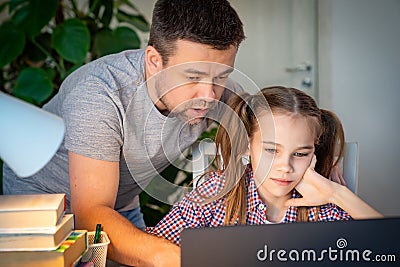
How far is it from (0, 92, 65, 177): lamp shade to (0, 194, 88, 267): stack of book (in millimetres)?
164

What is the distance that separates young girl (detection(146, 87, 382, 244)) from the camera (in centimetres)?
129

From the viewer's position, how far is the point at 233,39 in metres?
1.26

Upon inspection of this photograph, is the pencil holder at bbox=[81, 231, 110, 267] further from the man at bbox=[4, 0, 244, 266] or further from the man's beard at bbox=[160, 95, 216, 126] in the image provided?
the man's beard at bbox=[160, 95, 216, 126]

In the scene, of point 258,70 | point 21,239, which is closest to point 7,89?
point 258,70

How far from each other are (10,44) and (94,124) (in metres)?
0.90

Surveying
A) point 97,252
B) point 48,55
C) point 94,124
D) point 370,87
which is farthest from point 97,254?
point 370,87

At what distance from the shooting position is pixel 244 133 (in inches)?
51.9

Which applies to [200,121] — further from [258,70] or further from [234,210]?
[258,70]

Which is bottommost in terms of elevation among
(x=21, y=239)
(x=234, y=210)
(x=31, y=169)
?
(x=234, y=210)

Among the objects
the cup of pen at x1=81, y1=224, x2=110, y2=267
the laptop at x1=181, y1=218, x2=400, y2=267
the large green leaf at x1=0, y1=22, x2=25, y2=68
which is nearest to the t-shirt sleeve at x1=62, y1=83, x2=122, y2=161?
the cup of pen at x1=81, y1=224, x2=110, y2=267

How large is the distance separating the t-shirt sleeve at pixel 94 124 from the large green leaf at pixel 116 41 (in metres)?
0.76

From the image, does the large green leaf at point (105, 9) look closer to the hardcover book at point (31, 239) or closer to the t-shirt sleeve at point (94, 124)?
the t-shirt sleeve at point (94, 124)

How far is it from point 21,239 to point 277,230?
0.37 meters

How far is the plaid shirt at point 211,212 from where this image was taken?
4.22 ft
